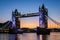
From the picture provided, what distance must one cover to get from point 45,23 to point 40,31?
3.44 feet

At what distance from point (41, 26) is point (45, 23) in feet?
1.20

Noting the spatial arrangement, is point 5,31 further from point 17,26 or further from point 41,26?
point 41,26

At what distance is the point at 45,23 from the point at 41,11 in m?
0.89

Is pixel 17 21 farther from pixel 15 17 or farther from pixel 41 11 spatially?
pixel 41 11

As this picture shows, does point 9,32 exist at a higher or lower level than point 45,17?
lower

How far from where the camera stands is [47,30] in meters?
16.3

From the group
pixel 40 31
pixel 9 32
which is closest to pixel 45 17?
pixel 40 31

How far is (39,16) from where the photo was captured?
17375 mm

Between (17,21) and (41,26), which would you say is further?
(17,21)

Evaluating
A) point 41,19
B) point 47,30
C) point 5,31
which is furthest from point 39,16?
point 5,31

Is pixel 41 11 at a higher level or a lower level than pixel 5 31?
higher

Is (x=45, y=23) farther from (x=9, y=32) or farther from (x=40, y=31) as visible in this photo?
(x=9, y=32)

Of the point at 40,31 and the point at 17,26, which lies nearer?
the point at 40,31

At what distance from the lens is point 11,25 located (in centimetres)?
1753
